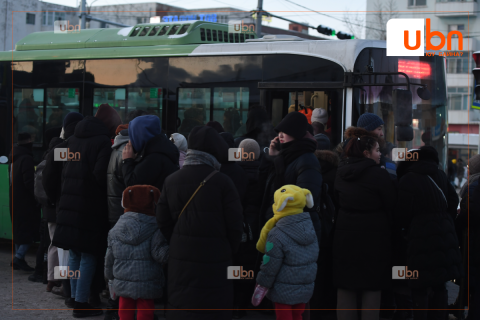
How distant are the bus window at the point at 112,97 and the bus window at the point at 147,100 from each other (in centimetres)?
14

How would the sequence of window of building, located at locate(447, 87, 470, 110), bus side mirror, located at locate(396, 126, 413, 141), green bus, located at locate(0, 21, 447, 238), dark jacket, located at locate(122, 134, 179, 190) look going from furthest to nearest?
window of building, located at locate(447, 87, 470, 110), green bus, located at locate(0, 21, 447, 238), bus side mirror, located at locate(396, 126, 413, 141), dark jacket, located at locate(122, 134, 179, 190)

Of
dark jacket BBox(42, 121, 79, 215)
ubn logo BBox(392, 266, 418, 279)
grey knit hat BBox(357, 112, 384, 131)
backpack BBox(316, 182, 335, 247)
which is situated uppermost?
grey knit hat BBox(357, 112, 384, 131)

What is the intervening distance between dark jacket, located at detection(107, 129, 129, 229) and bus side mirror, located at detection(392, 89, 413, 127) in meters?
3.40

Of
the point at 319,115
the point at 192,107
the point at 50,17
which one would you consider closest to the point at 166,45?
the point at 192,107

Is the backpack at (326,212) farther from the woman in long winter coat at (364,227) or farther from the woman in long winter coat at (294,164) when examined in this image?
the woman in long winter coat at (294,164)

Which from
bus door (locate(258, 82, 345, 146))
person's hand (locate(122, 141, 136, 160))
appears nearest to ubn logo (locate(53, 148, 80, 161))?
person's hand (locate(122, 141, 136, 160))

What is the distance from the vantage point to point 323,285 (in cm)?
588

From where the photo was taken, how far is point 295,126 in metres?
5.32

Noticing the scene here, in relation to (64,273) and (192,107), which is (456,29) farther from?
(64,273)

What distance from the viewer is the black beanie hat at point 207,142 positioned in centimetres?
448

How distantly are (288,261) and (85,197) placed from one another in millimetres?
2365

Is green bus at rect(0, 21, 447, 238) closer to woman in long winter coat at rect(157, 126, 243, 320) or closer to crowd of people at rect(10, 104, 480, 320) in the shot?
crowd of people at rect(10, 104, 480, 320)

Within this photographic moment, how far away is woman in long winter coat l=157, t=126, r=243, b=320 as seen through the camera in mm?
4297

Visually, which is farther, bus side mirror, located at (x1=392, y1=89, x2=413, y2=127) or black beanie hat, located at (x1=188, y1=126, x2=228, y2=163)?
bus side mirror, located at (x1=392, y1=89, x2=413, y2=127)
